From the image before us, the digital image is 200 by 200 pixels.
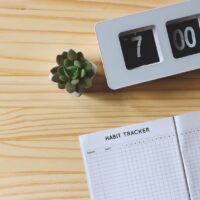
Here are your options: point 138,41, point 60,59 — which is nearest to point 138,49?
point 138,41

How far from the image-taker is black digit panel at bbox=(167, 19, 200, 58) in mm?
704

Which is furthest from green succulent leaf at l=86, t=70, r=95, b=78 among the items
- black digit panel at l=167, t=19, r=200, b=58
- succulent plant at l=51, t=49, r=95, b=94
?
black digit panel at l=167, t=19, r=200, b=58

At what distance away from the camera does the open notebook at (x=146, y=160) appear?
2.36 feet

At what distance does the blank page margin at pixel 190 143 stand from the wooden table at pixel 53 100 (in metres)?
0.02

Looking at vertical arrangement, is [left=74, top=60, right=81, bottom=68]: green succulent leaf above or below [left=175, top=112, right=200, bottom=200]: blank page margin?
above

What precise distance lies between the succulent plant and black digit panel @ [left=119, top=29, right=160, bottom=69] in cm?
6

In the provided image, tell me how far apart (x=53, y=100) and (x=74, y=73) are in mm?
73

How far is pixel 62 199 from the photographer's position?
72 cm

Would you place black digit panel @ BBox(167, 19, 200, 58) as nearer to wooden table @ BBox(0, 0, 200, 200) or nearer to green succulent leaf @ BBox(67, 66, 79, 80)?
wooden table @ BBox(0, 0, 200, 200)

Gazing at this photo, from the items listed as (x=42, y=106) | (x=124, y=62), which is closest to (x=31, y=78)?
(x=42, y=106)

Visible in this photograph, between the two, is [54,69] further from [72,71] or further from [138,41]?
[138,41]

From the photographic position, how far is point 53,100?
Answer: 0.73m

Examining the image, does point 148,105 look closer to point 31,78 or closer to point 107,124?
point 107,124

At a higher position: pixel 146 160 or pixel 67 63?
pixel 67 63
